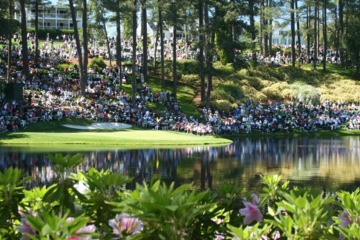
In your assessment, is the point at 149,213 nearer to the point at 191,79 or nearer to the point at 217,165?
the point at 217,165

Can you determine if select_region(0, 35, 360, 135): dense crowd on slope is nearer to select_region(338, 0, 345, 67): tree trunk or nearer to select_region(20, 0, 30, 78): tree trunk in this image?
select_region(20, 0, 30, 78): tree trunk

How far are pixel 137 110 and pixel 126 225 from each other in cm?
4407

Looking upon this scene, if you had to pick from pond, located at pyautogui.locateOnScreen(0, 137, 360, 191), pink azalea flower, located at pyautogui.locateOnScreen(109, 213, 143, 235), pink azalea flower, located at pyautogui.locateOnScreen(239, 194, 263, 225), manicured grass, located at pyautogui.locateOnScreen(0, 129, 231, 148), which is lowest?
pond, located at pyautogui.locateOnScreen(0, 137, 360, 191)

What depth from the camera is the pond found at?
19219 millimetres

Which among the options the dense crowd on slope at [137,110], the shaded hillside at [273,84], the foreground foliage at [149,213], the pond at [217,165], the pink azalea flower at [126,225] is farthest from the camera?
the shaded hillside at [273,84]

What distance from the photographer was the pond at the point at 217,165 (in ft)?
63.1

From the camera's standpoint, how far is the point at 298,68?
68.5 metres

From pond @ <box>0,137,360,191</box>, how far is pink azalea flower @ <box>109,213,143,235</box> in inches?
471

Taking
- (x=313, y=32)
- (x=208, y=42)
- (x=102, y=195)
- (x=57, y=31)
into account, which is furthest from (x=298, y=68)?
(x=102, y=195)

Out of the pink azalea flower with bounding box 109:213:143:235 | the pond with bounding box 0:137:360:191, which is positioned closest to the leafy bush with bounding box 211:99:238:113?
the pond with bounding box 0:137:360:191

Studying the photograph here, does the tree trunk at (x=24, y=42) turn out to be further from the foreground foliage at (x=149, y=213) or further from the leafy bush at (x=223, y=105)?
the foreground foliage at (x=149, y=213)

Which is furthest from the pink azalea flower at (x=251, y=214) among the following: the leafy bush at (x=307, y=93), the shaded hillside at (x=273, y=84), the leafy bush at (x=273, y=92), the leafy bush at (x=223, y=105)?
the leafy bush at (x=273, y=92)

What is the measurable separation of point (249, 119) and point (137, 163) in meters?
27.8

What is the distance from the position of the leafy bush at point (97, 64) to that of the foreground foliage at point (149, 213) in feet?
178
